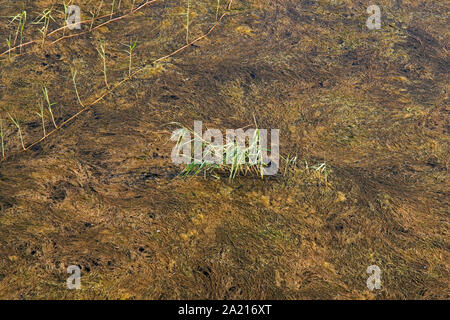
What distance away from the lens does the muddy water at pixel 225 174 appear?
5.95 ft

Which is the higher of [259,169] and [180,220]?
[259,169]

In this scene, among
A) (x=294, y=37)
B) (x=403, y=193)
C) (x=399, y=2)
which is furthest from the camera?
(x=399, y=2)

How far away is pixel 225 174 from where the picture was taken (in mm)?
2229

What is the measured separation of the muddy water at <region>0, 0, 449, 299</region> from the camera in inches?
71.4

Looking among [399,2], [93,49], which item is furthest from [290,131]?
[399,2]

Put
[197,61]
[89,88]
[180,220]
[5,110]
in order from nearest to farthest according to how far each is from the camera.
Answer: [180,220] → [5,110] → [89,88] → [197,61]

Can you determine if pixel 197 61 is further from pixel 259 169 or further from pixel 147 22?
pixel 259 169

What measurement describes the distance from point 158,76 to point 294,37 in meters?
1.12

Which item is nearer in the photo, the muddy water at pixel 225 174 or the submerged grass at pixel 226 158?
the muddy water at pixel 225 174

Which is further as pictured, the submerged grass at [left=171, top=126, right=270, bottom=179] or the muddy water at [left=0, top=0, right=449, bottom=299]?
the submerged grass at [left=171, top=126, right=270, bottom=179]
